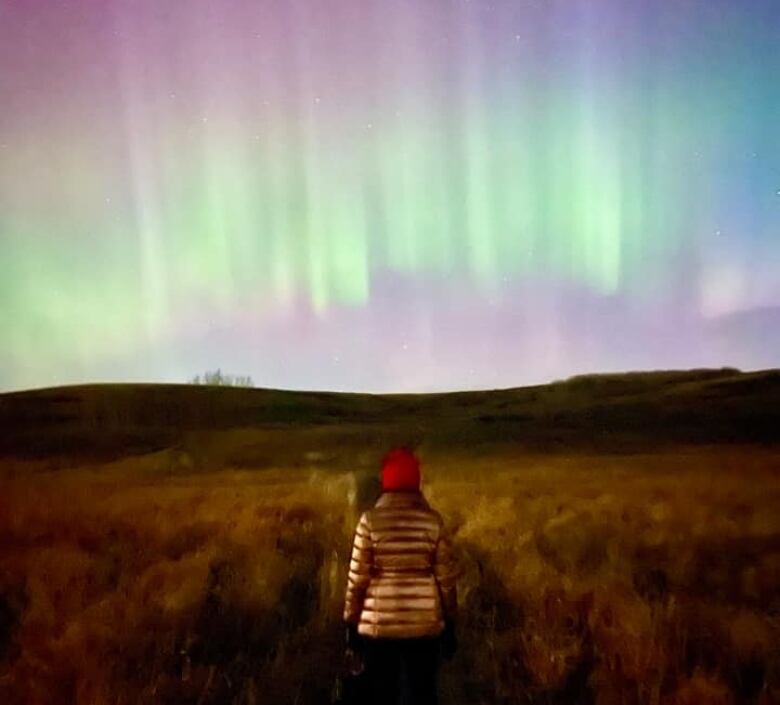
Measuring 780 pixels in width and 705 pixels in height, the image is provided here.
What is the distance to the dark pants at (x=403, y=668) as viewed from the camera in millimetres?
4387

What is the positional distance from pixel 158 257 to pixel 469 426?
2.19 meters

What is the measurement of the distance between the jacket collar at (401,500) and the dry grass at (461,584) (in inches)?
57.3

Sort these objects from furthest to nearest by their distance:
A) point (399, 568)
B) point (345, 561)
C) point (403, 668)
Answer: point (345, 561), point (403, 668), point (399, 568)

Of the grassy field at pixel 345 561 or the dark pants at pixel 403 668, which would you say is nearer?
the dark pants at pixel 403 668

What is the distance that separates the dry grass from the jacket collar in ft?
4.77

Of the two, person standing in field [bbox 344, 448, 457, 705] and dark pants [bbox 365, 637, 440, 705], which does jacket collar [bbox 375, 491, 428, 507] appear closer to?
person standing in field [bbox 344, 448, 457, 705]

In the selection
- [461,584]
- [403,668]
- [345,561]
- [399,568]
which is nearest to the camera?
[399,568]

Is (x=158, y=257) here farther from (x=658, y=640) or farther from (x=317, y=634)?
(x=658, y=640)

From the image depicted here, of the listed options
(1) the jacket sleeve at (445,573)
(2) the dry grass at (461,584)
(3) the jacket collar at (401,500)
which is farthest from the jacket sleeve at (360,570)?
(2) the dry grass at (461,584)

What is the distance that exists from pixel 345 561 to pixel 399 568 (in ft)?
7.66

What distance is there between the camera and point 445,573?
4.38 m

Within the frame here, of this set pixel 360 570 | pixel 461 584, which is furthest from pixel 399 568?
pixel 461 584

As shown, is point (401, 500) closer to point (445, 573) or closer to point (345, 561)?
point (445, 573)

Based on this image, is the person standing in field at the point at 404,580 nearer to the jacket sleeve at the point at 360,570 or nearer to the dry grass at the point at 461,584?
the jacket sleeve at the point at 360,570
